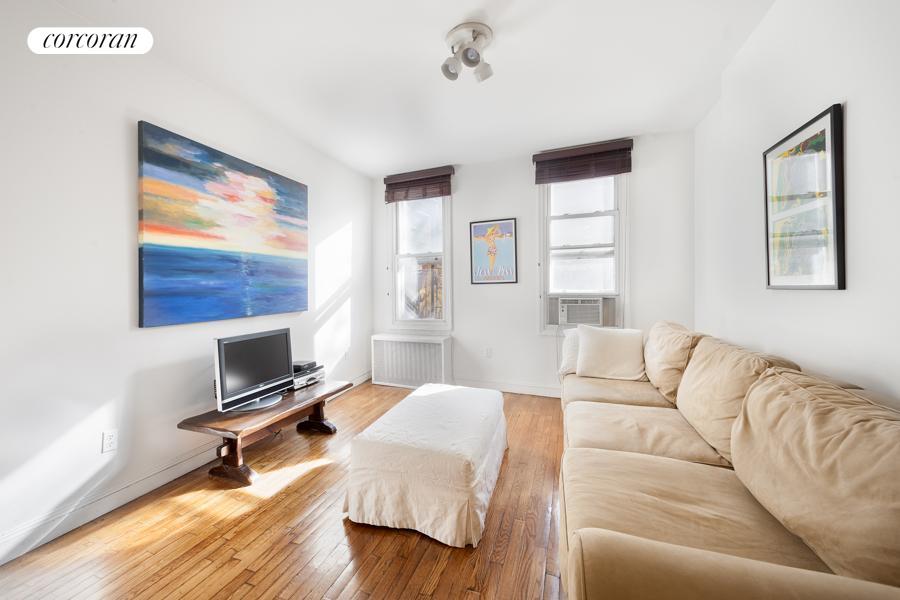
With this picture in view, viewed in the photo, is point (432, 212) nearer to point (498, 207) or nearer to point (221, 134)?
point (498, 207)

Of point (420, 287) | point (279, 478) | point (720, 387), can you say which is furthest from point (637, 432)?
point (420, 287)

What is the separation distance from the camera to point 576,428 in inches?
66.5

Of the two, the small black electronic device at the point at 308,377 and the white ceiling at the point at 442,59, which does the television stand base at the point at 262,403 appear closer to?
the small black electronic device at the point at 308,377

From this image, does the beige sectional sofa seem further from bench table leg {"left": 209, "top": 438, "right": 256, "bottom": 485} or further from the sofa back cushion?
bench table leg {"left": 209, "top": 438, "right": 256, "bottom": 485}

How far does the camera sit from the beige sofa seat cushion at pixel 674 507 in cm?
93

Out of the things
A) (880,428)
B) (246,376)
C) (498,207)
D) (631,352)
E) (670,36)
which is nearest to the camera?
(880,428)

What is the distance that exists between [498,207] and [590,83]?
1.51 meters

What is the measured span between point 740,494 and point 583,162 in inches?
119

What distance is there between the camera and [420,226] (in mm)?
4102

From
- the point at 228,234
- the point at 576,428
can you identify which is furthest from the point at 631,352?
the point at 228,234

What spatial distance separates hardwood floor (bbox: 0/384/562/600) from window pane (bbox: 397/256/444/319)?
89.1 inches

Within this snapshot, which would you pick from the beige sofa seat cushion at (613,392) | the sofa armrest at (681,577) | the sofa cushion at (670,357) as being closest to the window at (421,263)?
the beige sofa seat cushion at (613,392)

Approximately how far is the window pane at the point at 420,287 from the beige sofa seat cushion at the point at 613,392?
1978mm

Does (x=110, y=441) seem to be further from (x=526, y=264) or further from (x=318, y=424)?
(x=526, y=264)
